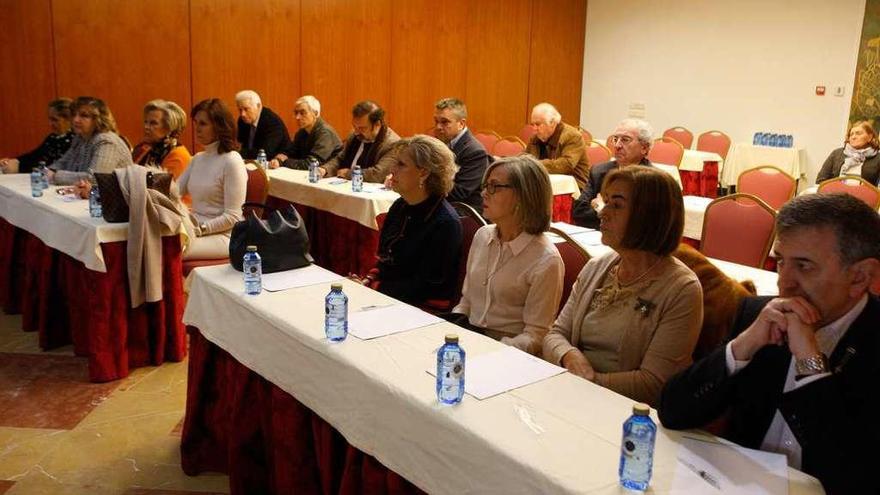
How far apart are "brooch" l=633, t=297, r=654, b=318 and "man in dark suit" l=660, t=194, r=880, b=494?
44 centimetres

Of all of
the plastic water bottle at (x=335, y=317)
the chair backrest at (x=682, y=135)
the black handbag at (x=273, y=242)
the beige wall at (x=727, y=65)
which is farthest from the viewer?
the chair backrest at (x=682, y=135)

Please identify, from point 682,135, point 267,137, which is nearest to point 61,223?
point 267,137

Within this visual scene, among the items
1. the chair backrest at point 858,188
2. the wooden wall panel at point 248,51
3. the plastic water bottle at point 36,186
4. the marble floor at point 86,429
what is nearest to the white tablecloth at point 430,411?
the marble floor at point 86,429

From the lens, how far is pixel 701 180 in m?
8.43

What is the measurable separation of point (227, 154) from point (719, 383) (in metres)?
3.23

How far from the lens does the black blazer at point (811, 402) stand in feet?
4.41

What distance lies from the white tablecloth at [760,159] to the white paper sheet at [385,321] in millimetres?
7277

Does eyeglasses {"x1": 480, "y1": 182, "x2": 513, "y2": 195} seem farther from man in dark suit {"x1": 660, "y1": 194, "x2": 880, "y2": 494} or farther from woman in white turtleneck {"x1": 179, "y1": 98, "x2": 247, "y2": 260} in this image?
woman in white turtleneck {"x1": 179, "y1": 98, "x2": 247, "y2": 260}

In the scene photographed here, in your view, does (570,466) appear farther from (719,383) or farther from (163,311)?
(163,311)

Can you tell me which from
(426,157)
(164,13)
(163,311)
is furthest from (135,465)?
(164,13)

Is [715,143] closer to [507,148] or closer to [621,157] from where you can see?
[507,148]

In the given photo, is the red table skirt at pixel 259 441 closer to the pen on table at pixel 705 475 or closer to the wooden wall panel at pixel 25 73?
the pen on table at pixel 705 475

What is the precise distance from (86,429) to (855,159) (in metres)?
6.70

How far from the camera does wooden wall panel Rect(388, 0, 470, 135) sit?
9375 millimetres
